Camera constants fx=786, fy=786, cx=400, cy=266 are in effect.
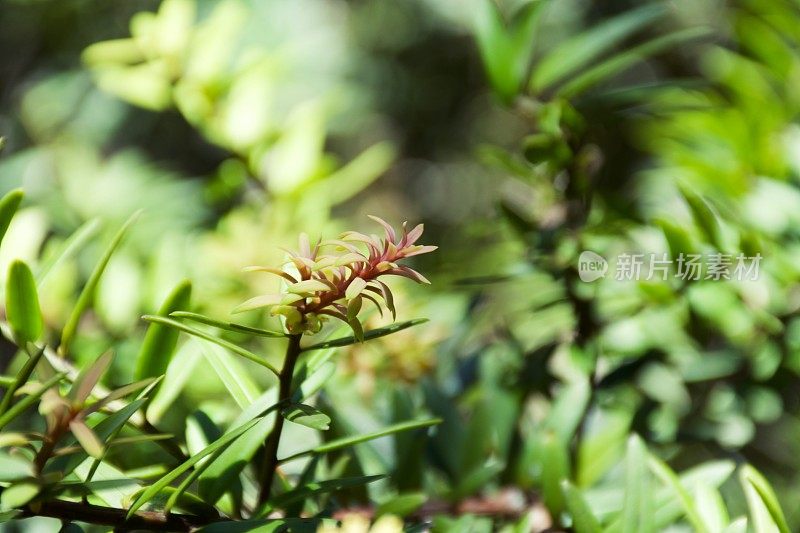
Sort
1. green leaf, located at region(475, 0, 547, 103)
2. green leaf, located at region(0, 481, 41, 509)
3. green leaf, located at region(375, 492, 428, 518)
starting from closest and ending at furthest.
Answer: green leaf, located at region(0, 481, 41, 509) < green leaf, located at region(375, 492, 428, 518) < green leaf, located at region(475, 0, 547, 103)

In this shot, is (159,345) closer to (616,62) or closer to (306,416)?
(306,416)

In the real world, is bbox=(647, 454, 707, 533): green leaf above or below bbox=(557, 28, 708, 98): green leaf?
below

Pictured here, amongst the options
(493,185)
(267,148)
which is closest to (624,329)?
(267,148)

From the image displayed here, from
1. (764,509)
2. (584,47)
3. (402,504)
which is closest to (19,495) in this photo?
(402,504)

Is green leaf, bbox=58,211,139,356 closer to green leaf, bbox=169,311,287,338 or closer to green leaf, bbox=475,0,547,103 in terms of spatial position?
green leaf, bbox=169,311,287,338

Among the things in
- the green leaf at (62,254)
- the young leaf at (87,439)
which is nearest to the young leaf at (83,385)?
the young leaf at (87,439)

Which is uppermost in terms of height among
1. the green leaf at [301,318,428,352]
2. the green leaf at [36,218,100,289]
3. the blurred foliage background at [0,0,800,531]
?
the green leaf at [36,218,100,289]

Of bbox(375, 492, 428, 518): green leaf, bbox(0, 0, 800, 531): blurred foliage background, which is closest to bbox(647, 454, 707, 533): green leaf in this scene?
bbox(0, 0, 800, 531): blurred foliage background

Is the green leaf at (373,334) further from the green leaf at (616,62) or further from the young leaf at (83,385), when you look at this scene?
the green leaf at (616,62)
